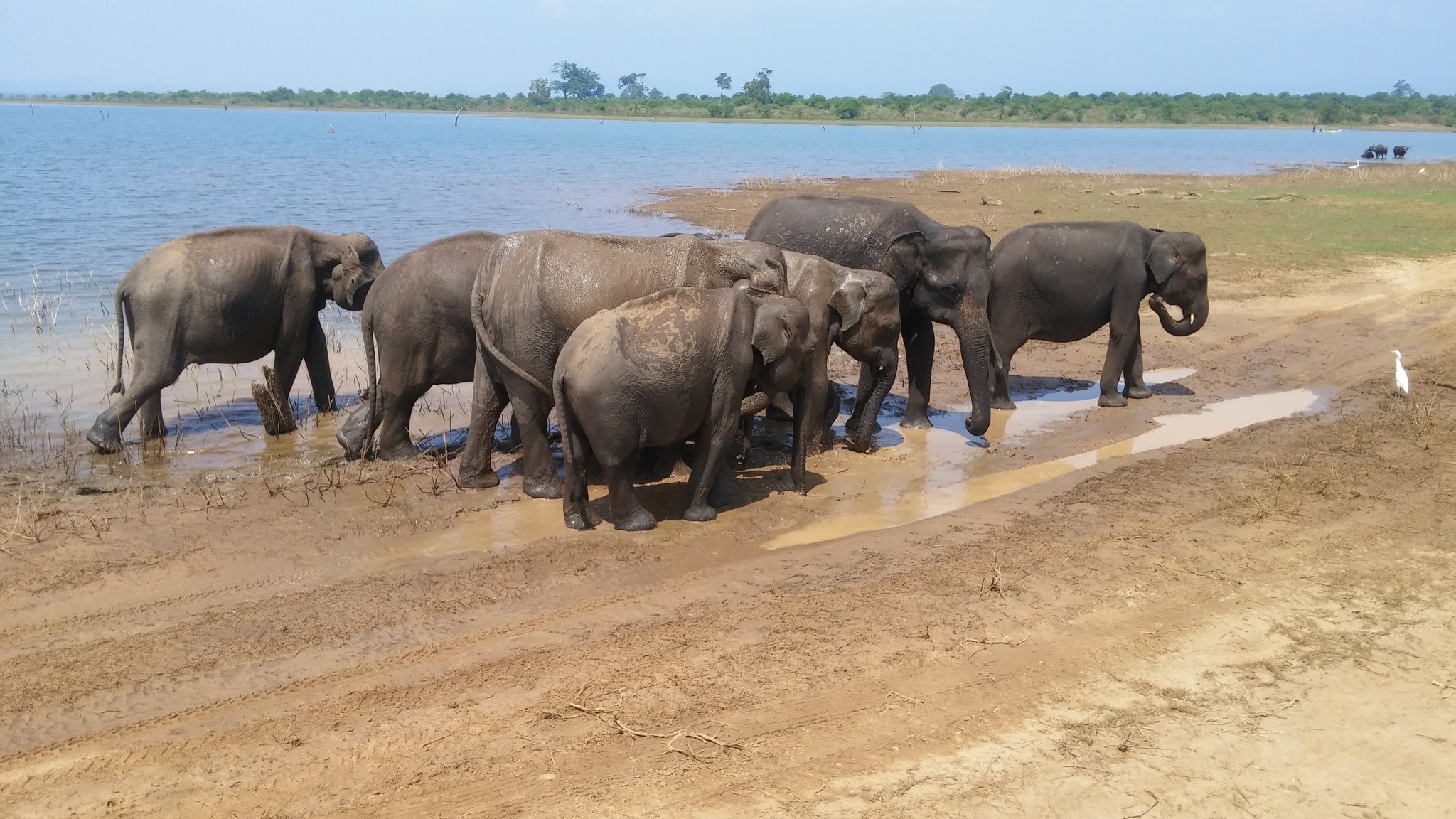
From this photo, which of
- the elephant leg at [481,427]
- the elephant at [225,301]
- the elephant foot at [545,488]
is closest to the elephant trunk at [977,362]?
the elephant foot at [545,488]

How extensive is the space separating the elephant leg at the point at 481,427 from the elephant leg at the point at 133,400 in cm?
329

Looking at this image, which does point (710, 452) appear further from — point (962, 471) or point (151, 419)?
point (151, 419)

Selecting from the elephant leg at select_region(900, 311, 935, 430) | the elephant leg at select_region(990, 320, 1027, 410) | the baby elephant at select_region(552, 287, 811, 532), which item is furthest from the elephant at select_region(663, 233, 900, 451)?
the elephant leg at select_region(990, 320, 1027, 410)

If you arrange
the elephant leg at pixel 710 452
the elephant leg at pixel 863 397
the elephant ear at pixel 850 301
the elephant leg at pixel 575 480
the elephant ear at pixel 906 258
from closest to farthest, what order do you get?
the elephant leg at pixel 575 480 < the elephant leg at pixel 710 452 < the elephant ear at pixel 850 301 < the elephant leg at pixel 863 397 < the elephant ear at pixel 906 258

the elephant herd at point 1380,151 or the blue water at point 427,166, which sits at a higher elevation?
the elephant herd at point 1380,151

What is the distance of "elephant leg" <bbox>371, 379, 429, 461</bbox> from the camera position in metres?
9.98

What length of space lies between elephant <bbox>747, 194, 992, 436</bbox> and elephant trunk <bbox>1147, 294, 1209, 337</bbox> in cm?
312

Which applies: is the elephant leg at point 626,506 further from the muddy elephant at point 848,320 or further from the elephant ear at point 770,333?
the muddy elephant at point 848,320

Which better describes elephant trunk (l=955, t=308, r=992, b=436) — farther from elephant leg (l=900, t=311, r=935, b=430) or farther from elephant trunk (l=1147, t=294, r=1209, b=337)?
elephant trunk (l=1147, t=294, r=1209, b=337)

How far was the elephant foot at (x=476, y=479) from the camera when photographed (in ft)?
30.3

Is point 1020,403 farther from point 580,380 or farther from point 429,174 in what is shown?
point 429,174

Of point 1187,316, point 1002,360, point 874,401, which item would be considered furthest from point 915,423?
point 1187,316

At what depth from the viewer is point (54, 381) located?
13.1 metres

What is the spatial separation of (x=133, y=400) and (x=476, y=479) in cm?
359
